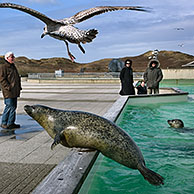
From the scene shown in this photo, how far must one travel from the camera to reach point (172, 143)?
20.0 ft

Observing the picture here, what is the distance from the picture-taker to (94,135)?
359 cm

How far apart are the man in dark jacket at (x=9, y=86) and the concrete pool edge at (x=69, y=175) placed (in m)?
3.51

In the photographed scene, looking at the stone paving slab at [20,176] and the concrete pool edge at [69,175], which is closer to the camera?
the concrete pool edge at [69,175]

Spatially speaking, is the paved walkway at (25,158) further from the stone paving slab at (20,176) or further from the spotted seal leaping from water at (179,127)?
the spotted seal leaping from water at (179,127)

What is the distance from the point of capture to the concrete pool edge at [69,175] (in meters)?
2.50

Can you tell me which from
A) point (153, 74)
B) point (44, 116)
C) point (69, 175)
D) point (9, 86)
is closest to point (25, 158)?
point (44, 116)

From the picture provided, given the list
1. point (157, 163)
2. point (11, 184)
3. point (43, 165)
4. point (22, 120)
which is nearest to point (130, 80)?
point (22, 120)

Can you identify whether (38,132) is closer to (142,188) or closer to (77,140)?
(77,140)

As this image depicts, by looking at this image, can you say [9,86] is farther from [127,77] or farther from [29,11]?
[127,77]

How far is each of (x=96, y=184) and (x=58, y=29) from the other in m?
A: 4.07

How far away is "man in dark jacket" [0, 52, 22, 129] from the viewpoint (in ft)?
21.6

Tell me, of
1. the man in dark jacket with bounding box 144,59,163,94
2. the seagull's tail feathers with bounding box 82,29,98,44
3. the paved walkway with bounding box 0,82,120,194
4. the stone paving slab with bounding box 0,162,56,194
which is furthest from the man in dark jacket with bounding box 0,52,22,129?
the man in dark jacket with bounding box 144,59,163,94

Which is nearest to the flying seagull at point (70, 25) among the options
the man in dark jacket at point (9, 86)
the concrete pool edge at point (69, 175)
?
the man in dark jacket at point (9, 86)

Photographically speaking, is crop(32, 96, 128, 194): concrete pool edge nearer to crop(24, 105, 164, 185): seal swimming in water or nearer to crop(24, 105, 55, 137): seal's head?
crop(24, 105, 164, 185): seal swimming in water
